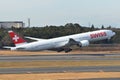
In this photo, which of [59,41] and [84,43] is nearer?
[84,43]

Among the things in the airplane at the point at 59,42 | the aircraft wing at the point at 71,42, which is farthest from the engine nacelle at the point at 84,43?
the aircraft wing at the point at 71,42

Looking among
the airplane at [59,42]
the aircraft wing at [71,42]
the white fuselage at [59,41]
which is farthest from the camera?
the aircraft wing at [71,42]

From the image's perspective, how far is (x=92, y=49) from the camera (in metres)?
103

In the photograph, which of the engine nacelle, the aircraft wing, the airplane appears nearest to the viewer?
the airplane

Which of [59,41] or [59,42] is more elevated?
[59,41]

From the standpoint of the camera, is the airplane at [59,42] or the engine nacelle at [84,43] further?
the engine nacelle at [84,43]

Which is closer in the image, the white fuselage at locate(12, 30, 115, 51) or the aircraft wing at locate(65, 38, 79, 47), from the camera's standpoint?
the white fuselage at locate(12, 30, 115, 51)

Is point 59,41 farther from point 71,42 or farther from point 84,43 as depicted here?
point 84,43

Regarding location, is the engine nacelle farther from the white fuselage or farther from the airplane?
the white fuselage

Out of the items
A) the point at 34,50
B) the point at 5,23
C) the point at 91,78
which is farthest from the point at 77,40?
the point at 5,23

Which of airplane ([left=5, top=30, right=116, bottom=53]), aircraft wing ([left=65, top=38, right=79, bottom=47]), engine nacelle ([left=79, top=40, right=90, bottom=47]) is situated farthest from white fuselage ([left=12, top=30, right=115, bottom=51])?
engine nacelle ([left=79, top=40, right=90, bottom=47])

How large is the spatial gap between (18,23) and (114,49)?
335 ft

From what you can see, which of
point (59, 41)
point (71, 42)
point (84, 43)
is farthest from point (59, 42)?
point (84, 43)

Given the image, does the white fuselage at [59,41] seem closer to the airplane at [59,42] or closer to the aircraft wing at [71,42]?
the airplane at [59,42]
